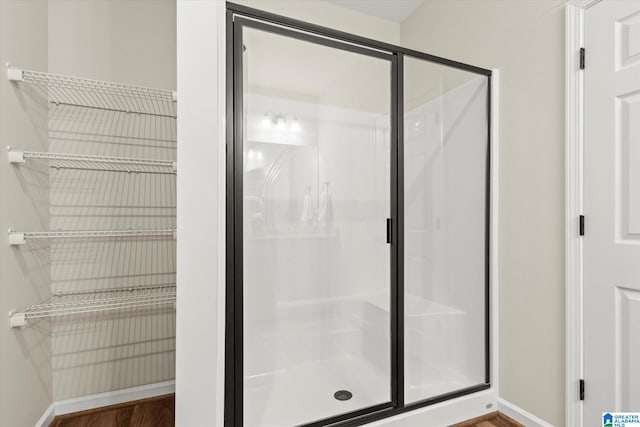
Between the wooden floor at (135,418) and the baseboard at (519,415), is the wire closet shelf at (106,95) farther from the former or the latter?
the baseboard at (519,415)

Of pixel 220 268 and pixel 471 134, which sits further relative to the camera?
pixel 471 134

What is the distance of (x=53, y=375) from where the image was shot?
1990 mm

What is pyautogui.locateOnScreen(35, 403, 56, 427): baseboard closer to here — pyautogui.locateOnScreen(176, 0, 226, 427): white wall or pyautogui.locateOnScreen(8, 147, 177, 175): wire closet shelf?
pyautogui.locateOnScreen(176, 0, 226, 427): white wall

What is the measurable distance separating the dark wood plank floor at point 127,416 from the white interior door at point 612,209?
2.20m

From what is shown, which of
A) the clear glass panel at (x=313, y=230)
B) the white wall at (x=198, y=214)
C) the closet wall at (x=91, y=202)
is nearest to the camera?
the white wall at (x=198, y=214)

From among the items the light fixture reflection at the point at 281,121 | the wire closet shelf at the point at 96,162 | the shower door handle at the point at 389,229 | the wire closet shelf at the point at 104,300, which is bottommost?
the wire closet shelf at the point at 104,300

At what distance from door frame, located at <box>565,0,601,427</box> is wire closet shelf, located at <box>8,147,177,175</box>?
209cm

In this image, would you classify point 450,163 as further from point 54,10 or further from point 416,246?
point 54,10

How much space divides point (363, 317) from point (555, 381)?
40.0 inches

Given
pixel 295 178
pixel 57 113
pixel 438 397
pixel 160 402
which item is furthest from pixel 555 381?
pixel 57 113

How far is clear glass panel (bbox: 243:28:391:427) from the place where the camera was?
1.58 m

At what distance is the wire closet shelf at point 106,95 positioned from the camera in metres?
1.89

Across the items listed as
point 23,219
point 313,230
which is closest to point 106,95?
point 23,219

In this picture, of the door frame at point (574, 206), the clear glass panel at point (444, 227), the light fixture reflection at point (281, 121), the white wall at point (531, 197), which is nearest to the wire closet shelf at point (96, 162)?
the light fixture reflection at point (281, 121)
